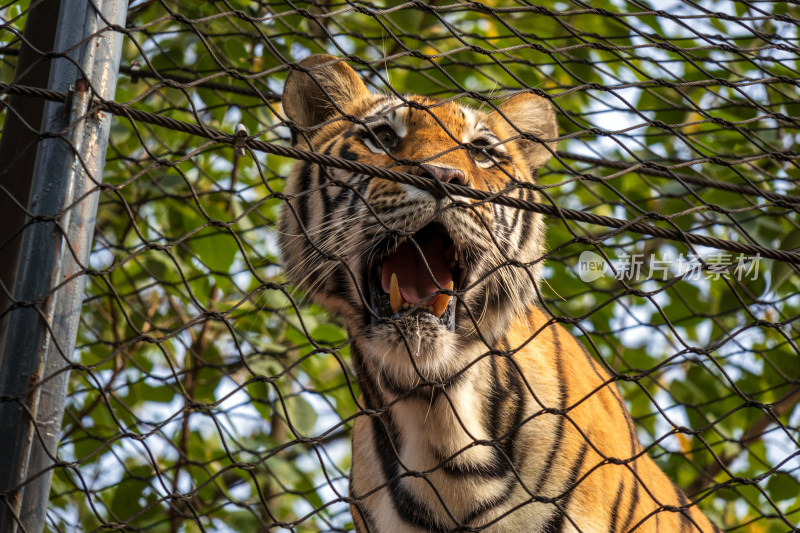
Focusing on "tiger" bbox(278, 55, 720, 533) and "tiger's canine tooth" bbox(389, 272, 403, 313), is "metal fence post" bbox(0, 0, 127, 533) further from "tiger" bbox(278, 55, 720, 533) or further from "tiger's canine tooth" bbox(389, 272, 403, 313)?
"tiger's canine tooth" bbox(389, 272, 403, 313)

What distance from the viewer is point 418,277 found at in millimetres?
2004

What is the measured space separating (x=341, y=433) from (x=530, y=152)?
191cm

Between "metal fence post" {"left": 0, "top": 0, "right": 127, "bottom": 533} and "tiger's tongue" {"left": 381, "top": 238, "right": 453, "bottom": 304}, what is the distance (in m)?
0.71

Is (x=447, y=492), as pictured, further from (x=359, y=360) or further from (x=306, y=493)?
(x=306, y=493)

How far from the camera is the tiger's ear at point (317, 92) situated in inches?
95.3

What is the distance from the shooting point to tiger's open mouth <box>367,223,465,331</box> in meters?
1.96

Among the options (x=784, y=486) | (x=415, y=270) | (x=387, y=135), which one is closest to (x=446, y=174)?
(x=415, y=270)

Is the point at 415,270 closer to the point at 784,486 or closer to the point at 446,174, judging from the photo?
the point at 446,174

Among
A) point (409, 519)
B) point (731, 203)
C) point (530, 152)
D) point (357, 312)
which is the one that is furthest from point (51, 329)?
point (731, 203)

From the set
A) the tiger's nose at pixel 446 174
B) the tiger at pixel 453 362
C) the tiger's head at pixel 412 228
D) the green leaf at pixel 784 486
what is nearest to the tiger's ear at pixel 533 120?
the tiger's head at pixel 412 228

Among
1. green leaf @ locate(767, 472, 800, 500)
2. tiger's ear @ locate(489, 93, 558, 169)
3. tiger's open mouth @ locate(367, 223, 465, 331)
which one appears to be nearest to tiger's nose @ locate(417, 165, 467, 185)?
tiger's open mouth @ locate(367, 223, 465, 331)

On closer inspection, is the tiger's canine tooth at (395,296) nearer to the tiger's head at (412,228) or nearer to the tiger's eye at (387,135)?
the tiger's head at (412,228)

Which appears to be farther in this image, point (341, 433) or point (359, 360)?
point (341, 433)

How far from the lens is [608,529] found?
6.41 feet
